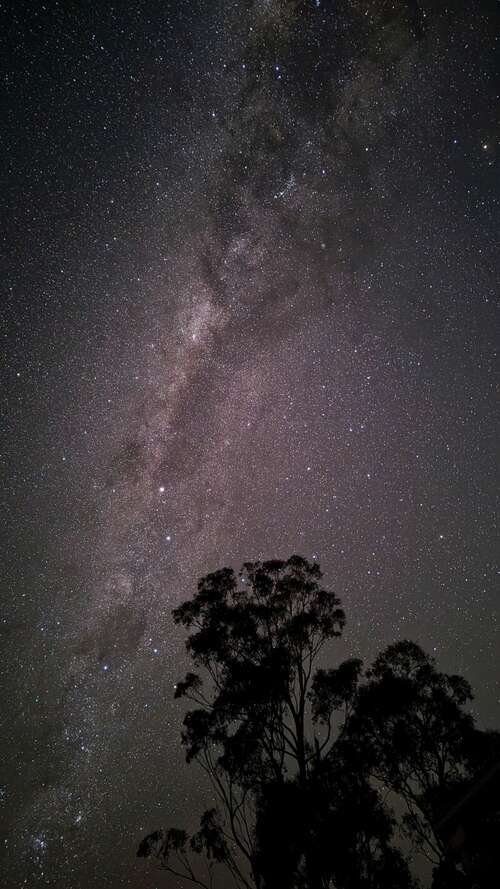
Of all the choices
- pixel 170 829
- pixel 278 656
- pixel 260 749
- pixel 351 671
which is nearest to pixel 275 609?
pixel 278 656

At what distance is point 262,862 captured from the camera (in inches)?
573

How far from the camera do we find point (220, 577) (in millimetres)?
15977

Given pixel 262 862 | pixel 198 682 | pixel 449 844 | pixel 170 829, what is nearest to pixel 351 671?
pixel 198 682

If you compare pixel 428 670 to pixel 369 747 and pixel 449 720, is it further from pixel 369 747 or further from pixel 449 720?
pixel 369 747

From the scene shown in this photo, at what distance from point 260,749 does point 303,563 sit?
5719mm

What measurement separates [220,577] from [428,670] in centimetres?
745

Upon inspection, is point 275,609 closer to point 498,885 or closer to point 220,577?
point 220,577

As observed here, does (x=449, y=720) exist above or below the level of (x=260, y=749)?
Result: below

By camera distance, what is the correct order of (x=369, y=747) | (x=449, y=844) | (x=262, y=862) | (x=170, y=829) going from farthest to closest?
(x=170, y=829), (x=369, y=747), (x=262, y=862), (x=449, y=844)

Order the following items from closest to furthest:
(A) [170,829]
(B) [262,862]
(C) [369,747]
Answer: (B) [262,862] → (C) [369,747] → (A) [170,829]

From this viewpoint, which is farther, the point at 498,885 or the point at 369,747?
the point at 369,747

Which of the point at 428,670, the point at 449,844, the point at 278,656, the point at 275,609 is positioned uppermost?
the point at 275,609

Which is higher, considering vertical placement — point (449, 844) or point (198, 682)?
point (198, 682)

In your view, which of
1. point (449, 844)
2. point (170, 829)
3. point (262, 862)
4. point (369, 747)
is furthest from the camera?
point (170, 829)
